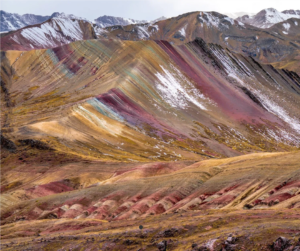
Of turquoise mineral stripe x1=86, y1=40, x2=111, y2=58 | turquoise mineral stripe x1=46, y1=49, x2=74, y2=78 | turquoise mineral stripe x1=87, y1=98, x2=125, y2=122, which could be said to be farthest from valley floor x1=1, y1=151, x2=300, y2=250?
turquoise mineral stripe x1=86, y1=40, x2=111, y2=58

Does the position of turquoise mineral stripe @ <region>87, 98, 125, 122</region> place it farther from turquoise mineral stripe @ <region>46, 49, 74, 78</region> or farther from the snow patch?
turquoise mineral stripe @ <region>46, 49, 74, 78</region>

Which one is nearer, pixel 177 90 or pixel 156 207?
pixel 156 207

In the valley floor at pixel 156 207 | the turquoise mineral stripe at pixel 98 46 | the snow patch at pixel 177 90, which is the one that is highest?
the turquoise mineral stripe at pixel 98 46

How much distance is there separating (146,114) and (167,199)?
49951 millimetres

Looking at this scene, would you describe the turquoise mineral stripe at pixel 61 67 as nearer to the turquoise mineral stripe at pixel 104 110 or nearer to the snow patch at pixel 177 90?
the snow patch at pixel 177 90

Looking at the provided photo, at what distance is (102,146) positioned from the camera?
66.4 metres

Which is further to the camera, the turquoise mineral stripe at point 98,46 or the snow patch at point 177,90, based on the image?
the turquoise mineral stripe at point 98,46

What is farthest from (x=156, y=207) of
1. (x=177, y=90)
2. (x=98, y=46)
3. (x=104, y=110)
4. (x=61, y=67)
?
(x=98, y=46)

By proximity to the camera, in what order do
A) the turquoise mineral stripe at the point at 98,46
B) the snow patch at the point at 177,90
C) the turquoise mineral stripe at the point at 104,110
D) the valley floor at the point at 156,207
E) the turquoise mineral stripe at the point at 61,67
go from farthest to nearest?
1. the turquoise mineral stripe at the point at 98,46
2. the turquoise mineral stripe at the point at 61,67
3. the snow patch at the point at 177,90
4. the turquoise mineral stripe at the point at 104,110
5. the valley floor at the point at 156,207

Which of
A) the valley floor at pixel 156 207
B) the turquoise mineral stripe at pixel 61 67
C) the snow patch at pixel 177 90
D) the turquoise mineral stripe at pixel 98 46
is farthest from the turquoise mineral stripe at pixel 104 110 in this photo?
the turquoise mineral stripe at pixel 98 46

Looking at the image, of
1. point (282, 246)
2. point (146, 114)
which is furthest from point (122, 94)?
point (282, 246)

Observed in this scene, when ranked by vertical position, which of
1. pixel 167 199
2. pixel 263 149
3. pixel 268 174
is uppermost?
pixel 268 174

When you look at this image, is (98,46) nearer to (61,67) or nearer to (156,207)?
(61,67)

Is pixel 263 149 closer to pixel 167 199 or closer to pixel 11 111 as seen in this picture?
pixel 167 199
